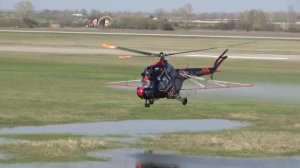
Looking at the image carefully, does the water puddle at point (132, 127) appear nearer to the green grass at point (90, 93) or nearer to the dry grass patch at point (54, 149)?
the green grass at point (90, 93)

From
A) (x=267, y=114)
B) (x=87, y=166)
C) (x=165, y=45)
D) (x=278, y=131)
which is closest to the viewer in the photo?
(x=87, y=166)

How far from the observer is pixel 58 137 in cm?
3775

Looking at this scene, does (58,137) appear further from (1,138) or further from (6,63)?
(6,63)

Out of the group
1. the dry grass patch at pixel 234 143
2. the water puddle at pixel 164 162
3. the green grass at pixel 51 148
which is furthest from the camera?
the dry grass patch at pixel 234 143

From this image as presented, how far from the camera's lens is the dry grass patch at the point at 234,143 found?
35844mm

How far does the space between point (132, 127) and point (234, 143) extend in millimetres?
6565

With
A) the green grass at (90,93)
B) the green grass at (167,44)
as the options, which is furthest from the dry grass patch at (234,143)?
the green grass at (167,44)

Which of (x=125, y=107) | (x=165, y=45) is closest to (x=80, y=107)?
(x=125, y=107)

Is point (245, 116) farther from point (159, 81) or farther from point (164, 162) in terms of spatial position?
point (164, 162)

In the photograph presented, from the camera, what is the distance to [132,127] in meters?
42.0

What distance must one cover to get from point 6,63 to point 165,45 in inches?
1481

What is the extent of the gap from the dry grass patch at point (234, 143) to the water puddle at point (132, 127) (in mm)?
1966

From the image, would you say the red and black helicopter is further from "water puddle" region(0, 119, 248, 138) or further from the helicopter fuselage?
"water puddle" region(0, 119, 248, 138)

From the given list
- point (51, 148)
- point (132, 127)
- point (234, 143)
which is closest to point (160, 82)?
point (234, 143)
